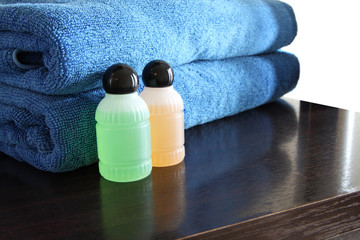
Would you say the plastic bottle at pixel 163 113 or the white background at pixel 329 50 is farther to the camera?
the white background at pixel 329 50

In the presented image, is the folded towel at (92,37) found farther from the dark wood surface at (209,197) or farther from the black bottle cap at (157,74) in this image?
the dark wood surface at (209,197)

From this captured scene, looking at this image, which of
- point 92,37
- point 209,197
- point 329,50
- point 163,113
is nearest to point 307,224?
point 209,197

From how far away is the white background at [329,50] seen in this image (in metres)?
1.06

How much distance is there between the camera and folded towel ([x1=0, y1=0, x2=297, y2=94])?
1.47 ft

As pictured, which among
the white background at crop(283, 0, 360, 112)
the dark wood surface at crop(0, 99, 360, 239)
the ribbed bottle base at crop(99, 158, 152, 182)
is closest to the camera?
the dark wood surface at crop(0, 99, 360, 239)

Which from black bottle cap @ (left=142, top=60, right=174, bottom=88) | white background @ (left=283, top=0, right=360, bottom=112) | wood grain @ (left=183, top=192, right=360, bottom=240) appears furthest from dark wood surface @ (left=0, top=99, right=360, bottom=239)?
white background @ (left=283, top=0, right=360, bottom=112)

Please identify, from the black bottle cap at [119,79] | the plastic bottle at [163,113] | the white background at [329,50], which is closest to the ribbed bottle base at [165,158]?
the plastic bottle at [163,113]

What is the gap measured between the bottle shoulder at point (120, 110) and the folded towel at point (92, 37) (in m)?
0.05

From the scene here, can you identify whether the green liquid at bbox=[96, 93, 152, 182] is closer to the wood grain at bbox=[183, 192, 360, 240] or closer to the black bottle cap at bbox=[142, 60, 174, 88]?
the black bottle cap at bbox=[142, 60, 174, 88]

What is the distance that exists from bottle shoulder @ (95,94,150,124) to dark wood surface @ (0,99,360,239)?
0.09m

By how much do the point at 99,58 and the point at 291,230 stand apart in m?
0.31

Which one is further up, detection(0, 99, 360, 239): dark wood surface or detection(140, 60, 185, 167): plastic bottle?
detection(140, 60, 185, 167): plastic bottle

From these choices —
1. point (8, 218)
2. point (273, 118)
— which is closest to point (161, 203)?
point (8, 218)

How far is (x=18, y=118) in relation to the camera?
20.2 inches
